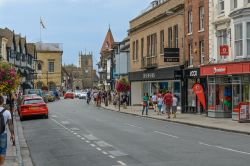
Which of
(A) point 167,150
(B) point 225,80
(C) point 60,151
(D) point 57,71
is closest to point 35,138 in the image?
(C) point 60,151

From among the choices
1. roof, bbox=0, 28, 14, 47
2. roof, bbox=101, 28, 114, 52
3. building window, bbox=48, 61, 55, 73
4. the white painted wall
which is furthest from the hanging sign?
building window, bbox=48, 61, 55, 73

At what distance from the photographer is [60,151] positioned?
683 inches

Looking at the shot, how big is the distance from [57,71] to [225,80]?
10103 cm

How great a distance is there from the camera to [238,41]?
33.5m

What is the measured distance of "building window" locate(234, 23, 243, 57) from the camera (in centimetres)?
3322

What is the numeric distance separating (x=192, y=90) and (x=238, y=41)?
9.31m

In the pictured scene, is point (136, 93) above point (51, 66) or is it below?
below

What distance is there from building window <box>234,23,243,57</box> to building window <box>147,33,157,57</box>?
19.3m

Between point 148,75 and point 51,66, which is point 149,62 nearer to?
point 148,75

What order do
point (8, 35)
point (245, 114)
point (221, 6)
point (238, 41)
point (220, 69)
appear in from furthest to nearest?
point (8, 35), point (221, 6), point (220, 69), point (238, 41), point (245, 114)

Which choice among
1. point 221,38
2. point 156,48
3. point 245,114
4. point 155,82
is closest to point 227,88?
point 221,38

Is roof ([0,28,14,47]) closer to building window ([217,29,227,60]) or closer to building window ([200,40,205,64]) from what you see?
building window ([200,40,205,64])

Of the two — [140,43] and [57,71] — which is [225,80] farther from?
[57,71]

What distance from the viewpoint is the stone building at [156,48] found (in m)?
44.8
